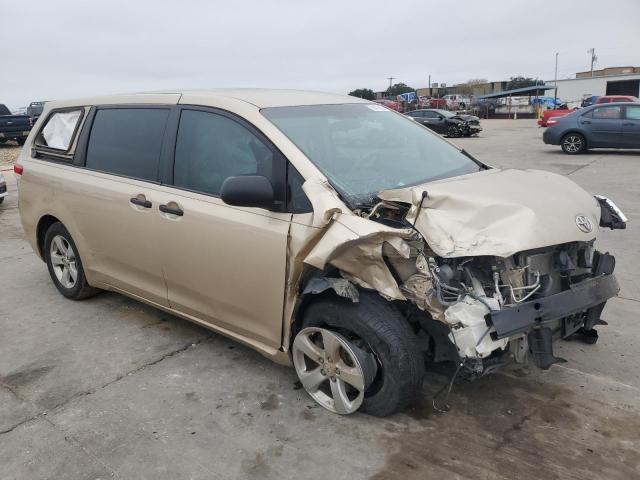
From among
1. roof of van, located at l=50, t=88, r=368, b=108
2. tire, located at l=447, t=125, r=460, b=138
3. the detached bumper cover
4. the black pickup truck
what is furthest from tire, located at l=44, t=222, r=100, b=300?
tire, located at l=447, t=125, r=460, b=138

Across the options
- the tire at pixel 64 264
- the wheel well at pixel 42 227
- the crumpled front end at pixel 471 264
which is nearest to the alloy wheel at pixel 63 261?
the tire at pixel 64 264

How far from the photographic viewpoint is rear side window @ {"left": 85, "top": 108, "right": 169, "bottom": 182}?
382cm

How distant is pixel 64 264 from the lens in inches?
191

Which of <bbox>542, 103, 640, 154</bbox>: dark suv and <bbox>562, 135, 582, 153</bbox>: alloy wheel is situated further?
<bbox>562, 135, 582, 153</bbox>: alloy wheel

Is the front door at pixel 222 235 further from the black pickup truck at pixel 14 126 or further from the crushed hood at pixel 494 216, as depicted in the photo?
the black pickup truck at pixel 14 126

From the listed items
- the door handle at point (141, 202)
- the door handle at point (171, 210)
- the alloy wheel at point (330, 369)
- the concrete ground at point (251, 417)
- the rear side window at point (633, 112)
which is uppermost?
the rear side window at point (633, 112)

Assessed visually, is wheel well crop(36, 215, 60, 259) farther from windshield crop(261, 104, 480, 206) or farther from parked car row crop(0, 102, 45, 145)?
parked car row crop(0, 102, 45, 145)

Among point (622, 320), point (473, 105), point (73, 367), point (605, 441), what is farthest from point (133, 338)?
point (473, 105)

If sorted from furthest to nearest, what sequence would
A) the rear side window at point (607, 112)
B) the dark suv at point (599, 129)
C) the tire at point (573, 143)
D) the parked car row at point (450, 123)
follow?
the parked car row at point (450, 123) < the tire at point (573, 143) < the rear side window at point (607, 112) < the dark suv at point (599, 129)

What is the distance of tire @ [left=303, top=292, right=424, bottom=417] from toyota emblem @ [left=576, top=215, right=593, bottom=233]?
1.04 metres

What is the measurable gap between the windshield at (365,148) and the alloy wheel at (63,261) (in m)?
2.45

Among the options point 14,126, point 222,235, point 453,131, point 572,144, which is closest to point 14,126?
point 14,126

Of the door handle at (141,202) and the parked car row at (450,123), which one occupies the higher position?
the parked car row at (450,123)

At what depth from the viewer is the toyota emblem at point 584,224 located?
113 inches
